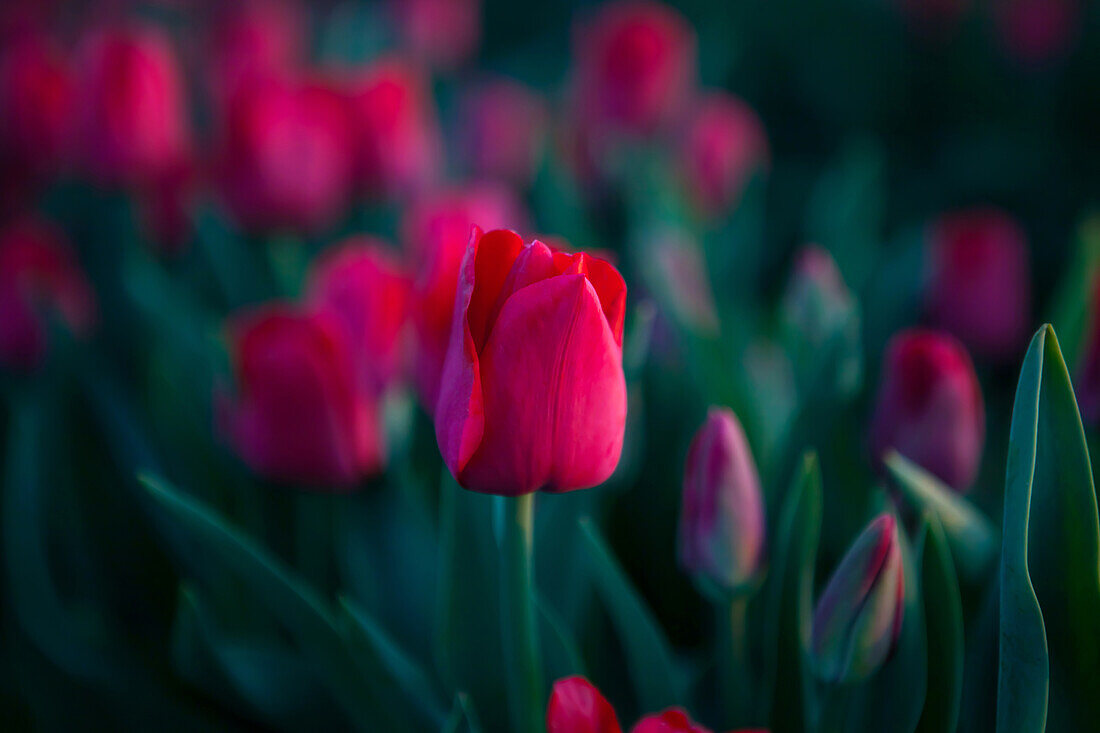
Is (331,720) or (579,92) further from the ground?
(579,92)

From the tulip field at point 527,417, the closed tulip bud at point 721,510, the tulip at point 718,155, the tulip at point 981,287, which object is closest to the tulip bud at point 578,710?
the tulip field at point 527,417

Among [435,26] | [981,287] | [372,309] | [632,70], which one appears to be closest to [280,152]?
[372,309]

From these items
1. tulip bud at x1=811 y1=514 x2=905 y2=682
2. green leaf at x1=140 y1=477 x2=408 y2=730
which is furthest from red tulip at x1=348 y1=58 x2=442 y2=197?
tulip bud at x1=811 y1=514 x2=905 y2=682

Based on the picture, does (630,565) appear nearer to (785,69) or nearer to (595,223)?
(595,223)

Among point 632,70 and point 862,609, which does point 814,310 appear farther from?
point 632,70

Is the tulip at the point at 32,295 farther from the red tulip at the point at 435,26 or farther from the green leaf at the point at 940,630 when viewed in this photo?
the red tulip at the point at 435,26

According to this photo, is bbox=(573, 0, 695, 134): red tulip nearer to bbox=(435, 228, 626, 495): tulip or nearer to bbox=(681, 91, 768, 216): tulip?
bbox=(681, 91, 768, 216): tulip

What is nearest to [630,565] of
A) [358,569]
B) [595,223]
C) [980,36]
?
[358,569]
